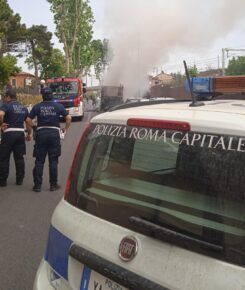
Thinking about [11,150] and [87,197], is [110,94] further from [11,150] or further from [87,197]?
[87,197]

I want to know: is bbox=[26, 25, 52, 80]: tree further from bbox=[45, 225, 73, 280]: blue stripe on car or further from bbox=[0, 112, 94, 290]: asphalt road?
bbox=[45, 225, 73, 280]: blue stripe on car

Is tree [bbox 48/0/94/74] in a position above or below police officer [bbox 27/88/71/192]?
above

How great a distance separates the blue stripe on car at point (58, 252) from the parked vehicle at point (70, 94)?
2524cm

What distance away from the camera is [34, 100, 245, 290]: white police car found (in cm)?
207

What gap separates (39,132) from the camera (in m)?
8.07

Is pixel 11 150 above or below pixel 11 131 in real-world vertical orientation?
below

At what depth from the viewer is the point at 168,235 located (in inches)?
85.8

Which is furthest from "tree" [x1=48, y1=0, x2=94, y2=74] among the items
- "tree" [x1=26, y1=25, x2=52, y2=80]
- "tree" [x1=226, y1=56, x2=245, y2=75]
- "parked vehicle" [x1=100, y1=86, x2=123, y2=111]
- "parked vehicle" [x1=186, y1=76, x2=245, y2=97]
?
"parked vehicle" [x1=186, y1=76, x2=245, y2=97]

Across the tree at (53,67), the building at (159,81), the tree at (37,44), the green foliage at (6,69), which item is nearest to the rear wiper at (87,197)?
the green foliage at (6,69)

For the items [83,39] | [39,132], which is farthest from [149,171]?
[83,39]

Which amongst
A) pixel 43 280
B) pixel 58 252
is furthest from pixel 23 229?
pixel 58 252

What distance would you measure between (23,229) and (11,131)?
2845 millimetres

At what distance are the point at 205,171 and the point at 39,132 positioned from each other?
6.11m

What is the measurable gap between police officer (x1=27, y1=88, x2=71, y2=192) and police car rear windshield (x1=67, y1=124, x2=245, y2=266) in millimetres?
5207
